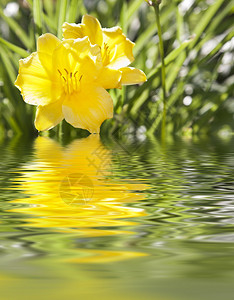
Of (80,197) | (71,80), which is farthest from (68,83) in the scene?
(80,197)

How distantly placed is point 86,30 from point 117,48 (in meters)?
0.03

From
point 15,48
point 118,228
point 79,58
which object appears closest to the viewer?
point 118,228

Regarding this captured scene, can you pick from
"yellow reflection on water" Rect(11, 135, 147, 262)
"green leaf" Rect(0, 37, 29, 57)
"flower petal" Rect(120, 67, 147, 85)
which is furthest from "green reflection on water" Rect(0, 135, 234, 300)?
"green leaf" Rect(0, 37, 29, 57)

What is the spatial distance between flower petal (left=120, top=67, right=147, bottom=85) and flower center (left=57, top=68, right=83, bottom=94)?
45 millimetres

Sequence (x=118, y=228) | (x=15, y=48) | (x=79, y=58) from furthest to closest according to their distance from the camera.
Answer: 1. (x=15, y=48)
2. (x=79, y=58)
3. (x=118, y=228)

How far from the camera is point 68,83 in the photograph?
1.57ft

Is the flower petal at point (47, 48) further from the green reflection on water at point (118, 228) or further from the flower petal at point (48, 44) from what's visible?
the green reflection on water at point (118, 228)

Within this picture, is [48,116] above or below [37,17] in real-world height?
below

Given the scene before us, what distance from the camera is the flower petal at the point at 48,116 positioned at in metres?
0.47

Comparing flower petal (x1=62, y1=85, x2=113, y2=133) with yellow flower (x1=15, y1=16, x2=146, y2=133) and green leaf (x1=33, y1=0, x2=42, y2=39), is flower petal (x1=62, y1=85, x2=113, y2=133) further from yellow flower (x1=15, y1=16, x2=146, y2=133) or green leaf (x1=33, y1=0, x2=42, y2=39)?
green leaf (x1=33, y1=0, x2=42, y2=39)

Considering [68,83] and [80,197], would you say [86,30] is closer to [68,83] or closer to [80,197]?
[68,83]

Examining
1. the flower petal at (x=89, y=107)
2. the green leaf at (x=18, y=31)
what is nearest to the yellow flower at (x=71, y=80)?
the flower petal at (x=89, y=107)

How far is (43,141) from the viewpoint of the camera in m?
0.61

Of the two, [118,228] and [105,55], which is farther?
[105,55]
